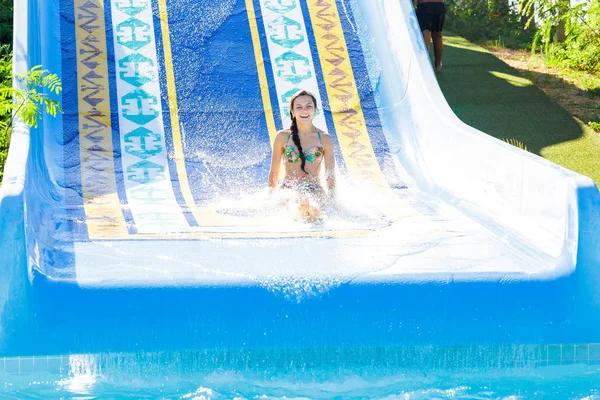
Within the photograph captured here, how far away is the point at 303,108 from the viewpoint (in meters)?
5.04

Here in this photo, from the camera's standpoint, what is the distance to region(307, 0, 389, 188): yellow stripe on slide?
5.93 m

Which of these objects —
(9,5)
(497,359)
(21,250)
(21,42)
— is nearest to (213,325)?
(21,250)

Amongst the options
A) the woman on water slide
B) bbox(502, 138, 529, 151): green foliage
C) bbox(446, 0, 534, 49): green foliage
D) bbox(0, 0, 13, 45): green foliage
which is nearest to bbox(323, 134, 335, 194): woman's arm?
the woman on water slide

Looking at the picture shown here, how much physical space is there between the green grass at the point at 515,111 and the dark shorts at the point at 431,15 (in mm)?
485

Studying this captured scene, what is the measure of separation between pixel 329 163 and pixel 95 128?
1.90 meters

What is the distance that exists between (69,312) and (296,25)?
4372 millimetres

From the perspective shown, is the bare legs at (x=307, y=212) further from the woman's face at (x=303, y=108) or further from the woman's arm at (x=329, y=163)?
the woman's face at (x=303, y=108)

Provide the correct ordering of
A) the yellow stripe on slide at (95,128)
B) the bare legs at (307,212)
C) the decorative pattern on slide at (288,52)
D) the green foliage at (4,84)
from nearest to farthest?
the bare legs at (307,212) < the yellow stripe on slide at (95,128) < the green foliage at (4,84) < the decorative pattern on slide at (288,52)

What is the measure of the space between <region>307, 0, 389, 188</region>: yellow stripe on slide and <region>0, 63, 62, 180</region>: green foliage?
6.43ft

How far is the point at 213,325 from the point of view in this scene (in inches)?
140

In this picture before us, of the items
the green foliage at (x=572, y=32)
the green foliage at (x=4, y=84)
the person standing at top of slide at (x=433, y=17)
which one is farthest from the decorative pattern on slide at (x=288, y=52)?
the green foliage at (x=572, y=32)

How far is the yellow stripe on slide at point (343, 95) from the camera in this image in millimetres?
5926

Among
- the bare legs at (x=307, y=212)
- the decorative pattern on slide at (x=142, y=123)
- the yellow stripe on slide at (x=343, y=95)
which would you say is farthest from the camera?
the yellow stripe on slide at (x=343, y=95)

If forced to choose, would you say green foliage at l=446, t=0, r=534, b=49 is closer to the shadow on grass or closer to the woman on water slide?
the shadow on grass
